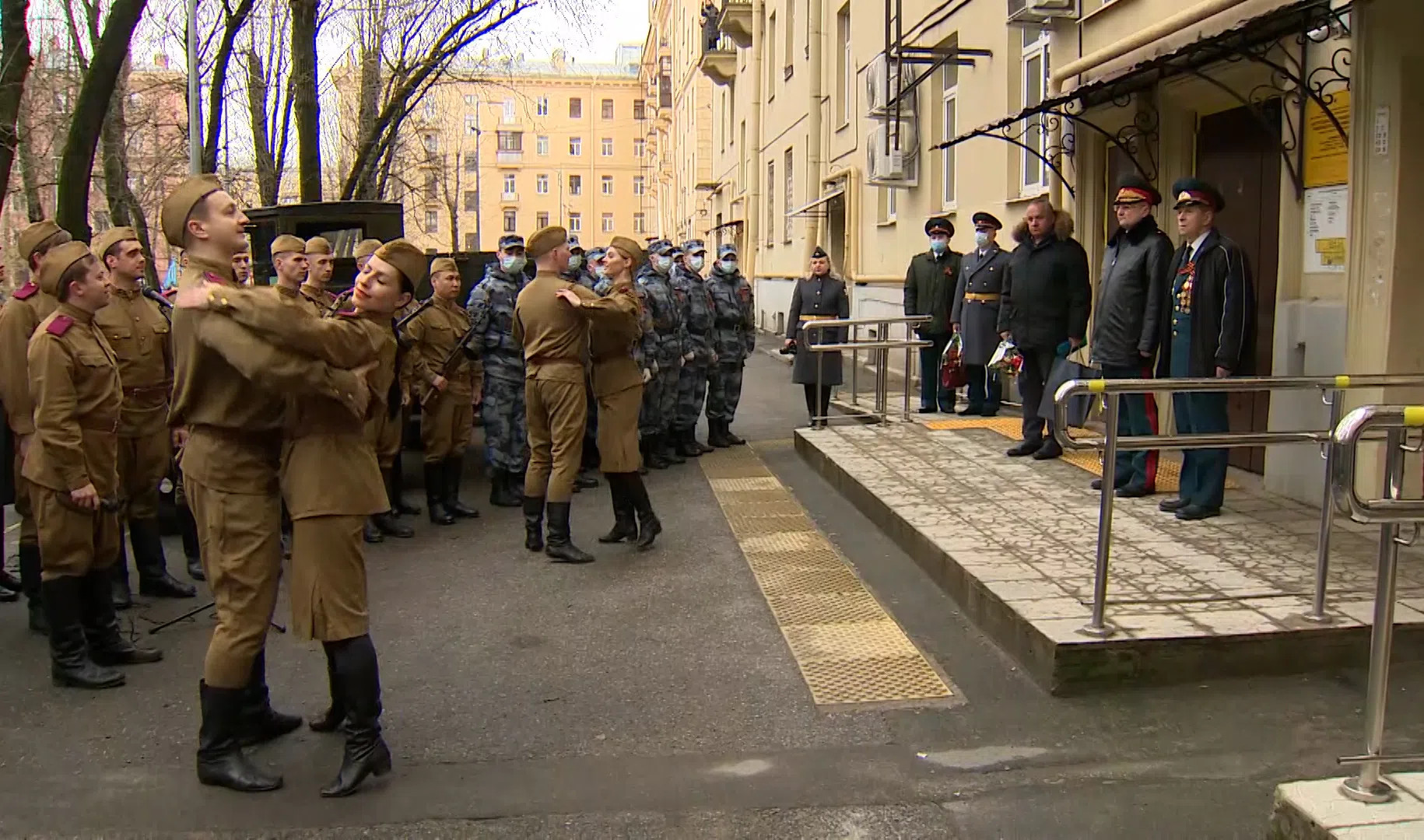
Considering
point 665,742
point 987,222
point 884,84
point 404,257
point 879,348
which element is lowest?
point 665,742

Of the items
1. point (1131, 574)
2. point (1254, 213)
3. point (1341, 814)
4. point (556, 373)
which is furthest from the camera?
point (1254, 213)

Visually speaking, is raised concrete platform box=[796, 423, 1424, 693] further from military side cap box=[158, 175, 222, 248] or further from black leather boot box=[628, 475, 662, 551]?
military side cap box=[158, 175, 222, 248]

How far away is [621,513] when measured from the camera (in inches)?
285

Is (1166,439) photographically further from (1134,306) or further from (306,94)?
(306,94)

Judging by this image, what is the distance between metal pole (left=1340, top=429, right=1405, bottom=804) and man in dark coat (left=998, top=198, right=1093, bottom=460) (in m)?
4.94

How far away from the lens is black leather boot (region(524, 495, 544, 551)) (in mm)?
7133

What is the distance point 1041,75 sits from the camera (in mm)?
11562

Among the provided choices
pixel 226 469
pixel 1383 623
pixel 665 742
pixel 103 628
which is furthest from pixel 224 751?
pixel 1383 623

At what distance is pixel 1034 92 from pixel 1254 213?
14.3ft

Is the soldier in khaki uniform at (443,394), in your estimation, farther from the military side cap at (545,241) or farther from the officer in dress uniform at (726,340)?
the officer in dress uniform at (726,340)

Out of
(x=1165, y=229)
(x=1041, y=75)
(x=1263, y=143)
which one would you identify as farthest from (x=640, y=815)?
(x=1041, y=75)

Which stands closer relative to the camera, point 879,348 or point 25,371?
point 25,371

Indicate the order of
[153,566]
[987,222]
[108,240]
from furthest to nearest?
[987,222] → [153,566] → [108,240]

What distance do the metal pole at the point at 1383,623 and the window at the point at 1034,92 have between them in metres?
8.11
